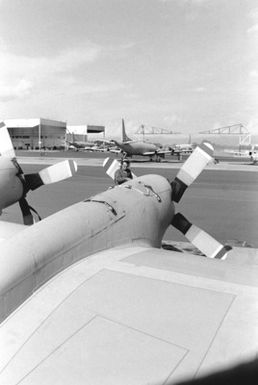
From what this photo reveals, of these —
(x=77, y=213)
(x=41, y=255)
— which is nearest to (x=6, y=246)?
(x=41, y=255)

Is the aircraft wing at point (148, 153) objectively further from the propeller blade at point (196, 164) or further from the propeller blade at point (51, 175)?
the propeller blade at point (196, 164)

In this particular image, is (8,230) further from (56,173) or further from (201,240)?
(201,240)

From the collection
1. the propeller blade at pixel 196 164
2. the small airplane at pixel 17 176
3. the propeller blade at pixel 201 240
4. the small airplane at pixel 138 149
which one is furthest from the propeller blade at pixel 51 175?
the small airplane at pixel 138 149

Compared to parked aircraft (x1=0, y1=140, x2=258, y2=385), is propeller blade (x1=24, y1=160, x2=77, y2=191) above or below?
above

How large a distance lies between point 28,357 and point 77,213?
2195 millimetres

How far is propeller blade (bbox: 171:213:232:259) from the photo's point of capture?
279 inches

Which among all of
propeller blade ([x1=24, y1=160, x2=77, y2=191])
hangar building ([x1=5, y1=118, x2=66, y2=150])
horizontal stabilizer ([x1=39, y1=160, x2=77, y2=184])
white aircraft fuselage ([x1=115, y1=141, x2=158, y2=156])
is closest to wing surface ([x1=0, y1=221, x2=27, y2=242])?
propeller blade ([x1=24, y1=160, x2=77, y2=191])

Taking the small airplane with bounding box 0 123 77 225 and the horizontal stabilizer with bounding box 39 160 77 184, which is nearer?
the small airplane with bounding box 0 123 77 225

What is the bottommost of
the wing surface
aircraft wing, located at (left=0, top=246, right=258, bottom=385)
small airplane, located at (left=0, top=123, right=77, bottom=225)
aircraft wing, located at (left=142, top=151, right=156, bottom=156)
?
aircraft wing, located at (left=142, top=151, right=156, bottom=156)

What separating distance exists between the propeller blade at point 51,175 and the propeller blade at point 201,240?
109 inches

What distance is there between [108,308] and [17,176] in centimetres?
541

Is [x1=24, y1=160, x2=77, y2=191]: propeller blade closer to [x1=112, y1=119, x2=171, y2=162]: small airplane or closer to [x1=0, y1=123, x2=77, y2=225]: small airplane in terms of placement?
[x1=0, y1=123, x2=77, y2=225]: small airplane

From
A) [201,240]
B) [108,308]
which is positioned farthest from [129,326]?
[201,240]

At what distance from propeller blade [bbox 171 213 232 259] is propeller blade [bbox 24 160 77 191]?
2771 millimetres
